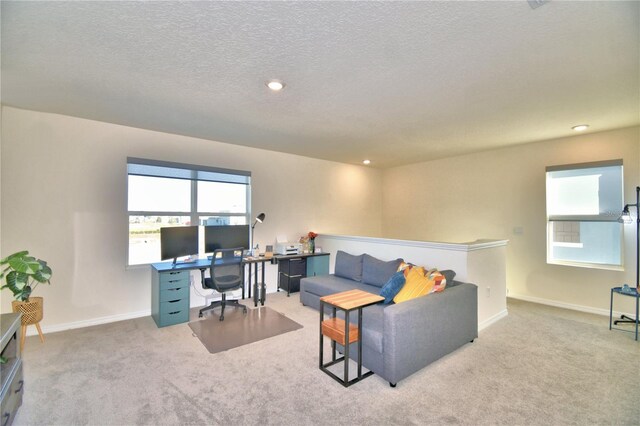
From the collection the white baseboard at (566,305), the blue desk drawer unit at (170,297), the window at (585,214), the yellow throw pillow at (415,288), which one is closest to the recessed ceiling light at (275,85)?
the yellow throw pillow at (415,288)

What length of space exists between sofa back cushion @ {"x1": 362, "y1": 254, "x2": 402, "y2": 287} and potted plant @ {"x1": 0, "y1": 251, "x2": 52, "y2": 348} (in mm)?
3647

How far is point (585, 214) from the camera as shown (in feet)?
13.6

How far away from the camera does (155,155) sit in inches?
158

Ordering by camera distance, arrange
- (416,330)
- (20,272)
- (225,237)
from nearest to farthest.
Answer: (416,330) < (20,272) < (225,237)

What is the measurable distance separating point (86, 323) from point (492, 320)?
17.2ft

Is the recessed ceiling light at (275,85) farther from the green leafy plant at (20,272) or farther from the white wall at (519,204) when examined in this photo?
the white wall at (519,204)

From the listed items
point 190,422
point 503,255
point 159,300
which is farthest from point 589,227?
point 159,300

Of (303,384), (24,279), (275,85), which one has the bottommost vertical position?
(303,384)

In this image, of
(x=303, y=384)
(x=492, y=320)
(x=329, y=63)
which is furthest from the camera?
(x=492, y=320)

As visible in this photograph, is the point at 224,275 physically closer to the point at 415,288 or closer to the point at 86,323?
the point at 86,323

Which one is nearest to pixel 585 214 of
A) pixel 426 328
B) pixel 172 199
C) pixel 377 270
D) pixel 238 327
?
pixel 377 270

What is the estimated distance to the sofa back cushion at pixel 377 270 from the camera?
3.63m

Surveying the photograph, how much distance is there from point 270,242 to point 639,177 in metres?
5.49

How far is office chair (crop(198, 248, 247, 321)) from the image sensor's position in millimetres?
3729
